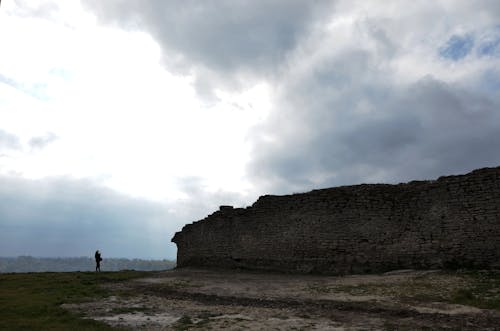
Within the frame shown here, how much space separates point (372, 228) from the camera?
54.5 feet

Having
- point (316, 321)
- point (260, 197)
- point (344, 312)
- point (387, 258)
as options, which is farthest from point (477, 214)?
point (260, 197)

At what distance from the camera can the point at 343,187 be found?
58.9 ft

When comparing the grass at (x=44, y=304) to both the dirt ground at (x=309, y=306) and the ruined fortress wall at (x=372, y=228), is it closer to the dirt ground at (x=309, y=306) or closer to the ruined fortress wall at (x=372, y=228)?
the dirt ground at (x=309, y=306)

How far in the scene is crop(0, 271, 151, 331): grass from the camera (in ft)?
27.9

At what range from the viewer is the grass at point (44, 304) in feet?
27.9

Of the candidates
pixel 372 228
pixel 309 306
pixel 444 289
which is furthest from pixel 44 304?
pixel 372 228

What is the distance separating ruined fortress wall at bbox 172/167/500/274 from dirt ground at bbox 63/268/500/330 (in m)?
1.28

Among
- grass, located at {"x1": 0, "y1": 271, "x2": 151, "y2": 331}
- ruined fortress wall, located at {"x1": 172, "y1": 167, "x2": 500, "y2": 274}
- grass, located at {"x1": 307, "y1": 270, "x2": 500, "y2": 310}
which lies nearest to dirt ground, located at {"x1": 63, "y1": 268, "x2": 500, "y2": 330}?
grass, located at {"x1": 307, "y1": 270, "x2": 500, "y2": 310}

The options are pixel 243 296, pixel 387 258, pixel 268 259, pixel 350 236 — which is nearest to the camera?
pixel 243 296

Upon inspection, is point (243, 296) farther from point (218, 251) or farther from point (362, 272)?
Answer: point (218, 251)

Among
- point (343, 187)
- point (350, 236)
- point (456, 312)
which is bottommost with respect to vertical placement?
point (456, 312)

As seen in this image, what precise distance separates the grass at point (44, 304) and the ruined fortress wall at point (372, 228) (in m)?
6.90

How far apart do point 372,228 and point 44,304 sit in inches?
459

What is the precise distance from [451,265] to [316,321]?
8.15m
